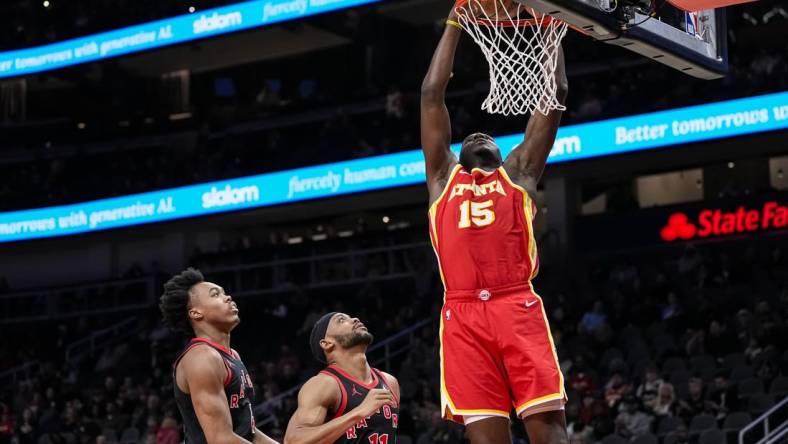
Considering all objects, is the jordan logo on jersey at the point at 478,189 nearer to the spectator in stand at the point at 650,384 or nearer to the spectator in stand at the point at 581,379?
the spectator in stand at the point at 650,384

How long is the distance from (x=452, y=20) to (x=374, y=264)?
48.1 ft

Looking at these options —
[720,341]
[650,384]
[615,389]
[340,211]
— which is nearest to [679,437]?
[650,384]

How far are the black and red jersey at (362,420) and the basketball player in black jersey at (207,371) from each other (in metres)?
0.42

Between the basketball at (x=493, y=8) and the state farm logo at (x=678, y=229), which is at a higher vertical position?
the basketball at (x=493, y=8)

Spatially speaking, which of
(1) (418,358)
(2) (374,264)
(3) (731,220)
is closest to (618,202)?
(3) (731,220)

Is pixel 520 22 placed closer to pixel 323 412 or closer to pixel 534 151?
pixel 534 151

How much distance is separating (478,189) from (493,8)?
93 cm

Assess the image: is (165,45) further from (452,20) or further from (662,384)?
(452,20)

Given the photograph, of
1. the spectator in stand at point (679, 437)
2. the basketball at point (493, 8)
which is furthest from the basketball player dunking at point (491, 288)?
the spectator in stand at point (679, 437)

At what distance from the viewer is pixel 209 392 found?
5.20 metres

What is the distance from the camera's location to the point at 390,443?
5.93 meters

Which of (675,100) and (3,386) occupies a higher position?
(675,100)

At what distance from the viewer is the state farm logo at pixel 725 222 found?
56.1ft

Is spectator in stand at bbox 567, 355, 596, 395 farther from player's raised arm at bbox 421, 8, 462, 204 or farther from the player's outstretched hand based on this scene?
player's raised arm at bbox 421, 8, 462, 204
